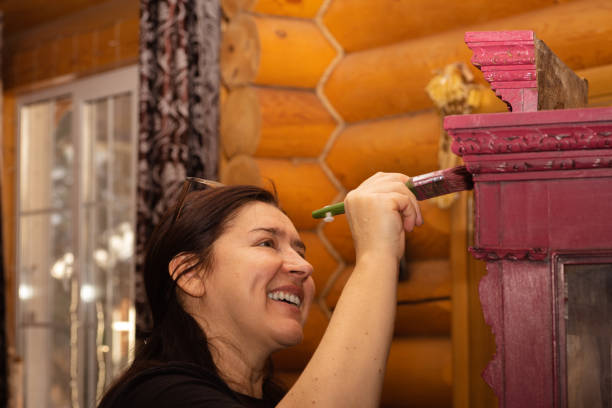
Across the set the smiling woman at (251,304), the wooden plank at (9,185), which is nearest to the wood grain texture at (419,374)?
the smiling woman at (251,304)

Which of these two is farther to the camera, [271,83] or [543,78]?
[271,83]

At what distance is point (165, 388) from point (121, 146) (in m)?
3.13

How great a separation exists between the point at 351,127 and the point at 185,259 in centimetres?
139

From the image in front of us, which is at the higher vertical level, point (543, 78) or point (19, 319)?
point (543, 78)

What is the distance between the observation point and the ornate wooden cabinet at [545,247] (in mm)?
764

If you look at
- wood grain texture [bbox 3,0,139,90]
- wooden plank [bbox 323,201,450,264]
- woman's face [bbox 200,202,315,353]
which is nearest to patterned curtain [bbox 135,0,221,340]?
wooden plank [bbox 323,201,450,264]

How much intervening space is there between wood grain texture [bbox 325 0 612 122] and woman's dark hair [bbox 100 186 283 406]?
1048 millimetres

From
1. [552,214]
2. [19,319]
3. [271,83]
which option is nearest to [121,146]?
[19,319]

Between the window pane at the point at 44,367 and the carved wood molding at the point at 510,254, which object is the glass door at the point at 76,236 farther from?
the carved wood molding at the point at 510,254

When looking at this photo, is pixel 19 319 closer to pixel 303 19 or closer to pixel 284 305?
pixel 303 19

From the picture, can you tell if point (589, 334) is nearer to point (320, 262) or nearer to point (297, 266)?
point (297, 266)

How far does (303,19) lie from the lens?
2586 millimetres

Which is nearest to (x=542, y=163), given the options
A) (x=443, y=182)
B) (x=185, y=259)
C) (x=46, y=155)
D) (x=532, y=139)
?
(x=532, y=139)

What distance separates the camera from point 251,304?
1.19m
